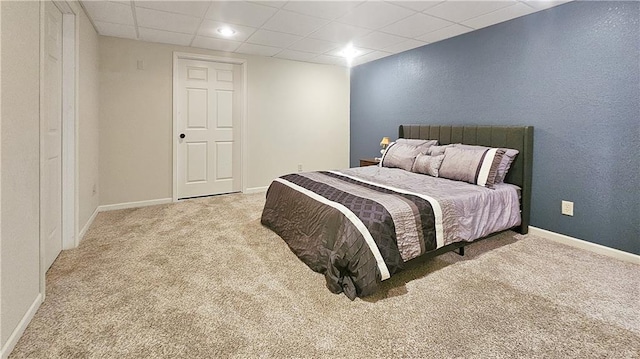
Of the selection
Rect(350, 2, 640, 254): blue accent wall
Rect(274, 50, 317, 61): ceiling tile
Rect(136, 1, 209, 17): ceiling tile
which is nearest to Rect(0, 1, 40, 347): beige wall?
Rect(136, 1, 209, 17): ceiling tile

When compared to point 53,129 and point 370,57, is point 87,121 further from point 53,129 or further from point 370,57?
point 370,57

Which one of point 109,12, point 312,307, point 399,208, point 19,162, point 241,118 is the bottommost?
point 312,307

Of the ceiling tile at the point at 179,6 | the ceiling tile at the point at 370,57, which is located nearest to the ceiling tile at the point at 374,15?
the ceiling tile at the point at 370,57

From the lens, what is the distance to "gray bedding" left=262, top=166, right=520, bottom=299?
6.68 feet

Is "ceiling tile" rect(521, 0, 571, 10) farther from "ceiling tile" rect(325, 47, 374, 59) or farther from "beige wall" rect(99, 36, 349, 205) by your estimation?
"beige wall" rect(99, 36, 349, 205)

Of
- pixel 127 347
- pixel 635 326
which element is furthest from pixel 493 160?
pixel 127 347

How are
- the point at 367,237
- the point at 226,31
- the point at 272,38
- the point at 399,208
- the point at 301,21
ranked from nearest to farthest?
the point at 367,237
the point at 399,208
the point at 301,21
the point at 226,31
the point at 272,38

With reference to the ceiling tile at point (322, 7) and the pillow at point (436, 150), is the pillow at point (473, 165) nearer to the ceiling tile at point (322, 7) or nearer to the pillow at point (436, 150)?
the pillow at point (436, 150)

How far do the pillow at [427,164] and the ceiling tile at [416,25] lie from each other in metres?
1.46

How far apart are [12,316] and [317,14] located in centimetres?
326

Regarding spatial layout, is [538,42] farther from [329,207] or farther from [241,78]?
[241,78]

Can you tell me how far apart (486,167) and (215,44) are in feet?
12.4

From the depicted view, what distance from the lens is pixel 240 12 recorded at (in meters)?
3.19

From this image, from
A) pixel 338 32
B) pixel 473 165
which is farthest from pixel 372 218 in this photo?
pixel 338 32
